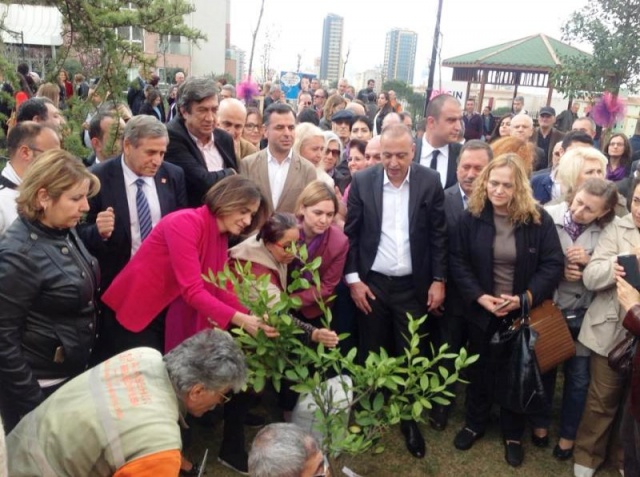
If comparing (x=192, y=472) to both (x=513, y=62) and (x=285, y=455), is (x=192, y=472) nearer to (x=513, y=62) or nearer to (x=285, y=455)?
(x=285, y=455)

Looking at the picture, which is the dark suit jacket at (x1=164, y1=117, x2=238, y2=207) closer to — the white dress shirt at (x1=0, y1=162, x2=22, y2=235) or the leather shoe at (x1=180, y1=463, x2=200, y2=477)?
the white dress shirt at (x1=0, y1=162, x2=22, y2=235)

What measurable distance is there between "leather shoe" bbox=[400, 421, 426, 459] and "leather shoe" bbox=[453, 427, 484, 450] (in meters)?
0.26

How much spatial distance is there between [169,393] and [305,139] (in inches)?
116

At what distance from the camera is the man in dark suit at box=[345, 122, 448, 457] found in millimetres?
3729

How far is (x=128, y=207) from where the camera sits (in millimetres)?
3434

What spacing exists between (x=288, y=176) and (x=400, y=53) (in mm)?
45427

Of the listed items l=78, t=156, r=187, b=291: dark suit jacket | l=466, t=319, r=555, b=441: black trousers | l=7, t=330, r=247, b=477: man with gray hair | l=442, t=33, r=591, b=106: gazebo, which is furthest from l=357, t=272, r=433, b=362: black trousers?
l=442, t=33, r=591, b=106: gazebo

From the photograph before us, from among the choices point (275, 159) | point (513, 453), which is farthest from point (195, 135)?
point (513, 453)

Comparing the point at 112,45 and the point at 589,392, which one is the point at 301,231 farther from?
the point at 589,392

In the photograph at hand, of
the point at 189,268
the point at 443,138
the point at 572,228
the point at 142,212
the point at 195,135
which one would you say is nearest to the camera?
the point at 189,268

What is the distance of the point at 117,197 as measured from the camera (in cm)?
339

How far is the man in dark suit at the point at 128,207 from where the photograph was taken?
10.8ft

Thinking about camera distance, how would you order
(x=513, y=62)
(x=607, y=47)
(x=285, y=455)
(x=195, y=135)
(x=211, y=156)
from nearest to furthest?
(x=285, y=455)
(x=195, y=135)
(x=211, y=156)
(x=607, y=47)
(x=513, y=62)

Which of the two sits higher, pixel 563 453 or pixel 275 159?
Answer: pixel 275 159
